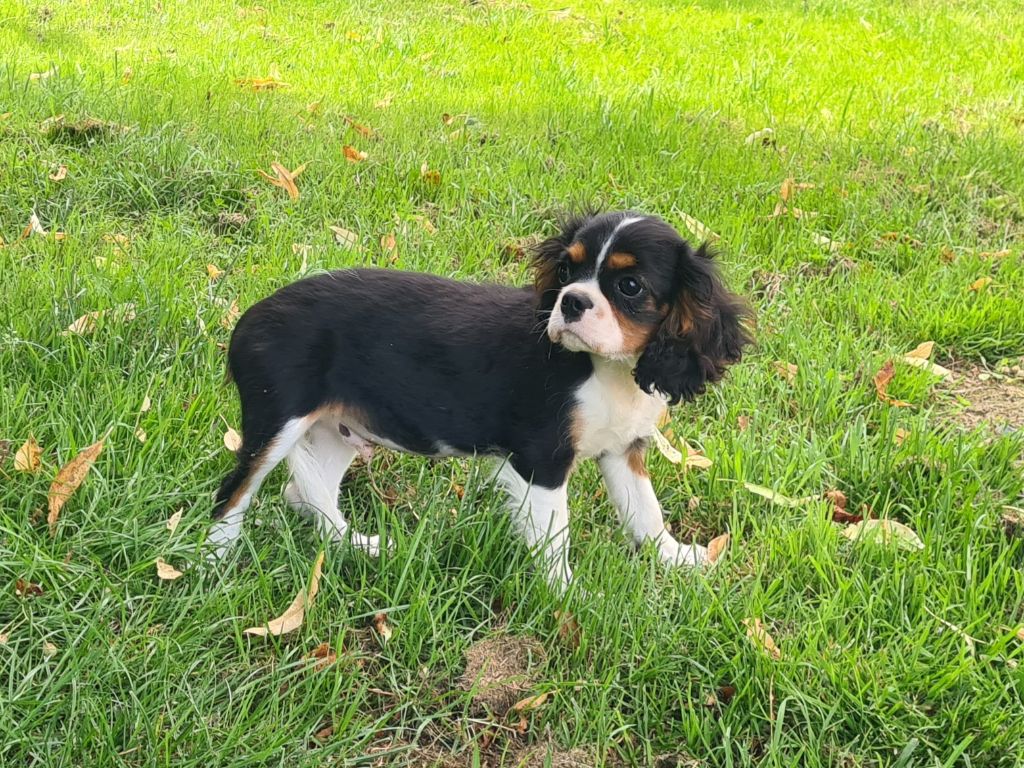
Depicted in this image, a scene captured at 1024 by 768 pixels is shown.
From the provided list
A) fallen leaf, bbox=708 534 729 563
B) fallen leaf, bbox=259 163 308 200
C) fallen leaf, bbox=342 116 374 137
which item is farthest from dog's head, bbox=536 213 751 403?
fallen leaf, bbox=342 116 374 137

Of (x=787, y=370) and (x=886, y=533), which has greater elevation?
(x=886, y=533)

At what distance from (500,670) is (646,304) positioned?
3.20 feet

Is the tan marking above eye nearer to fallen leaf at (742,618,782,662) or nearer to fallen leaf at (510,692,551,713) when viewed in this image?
fallen leaf at (742,618,782,662)

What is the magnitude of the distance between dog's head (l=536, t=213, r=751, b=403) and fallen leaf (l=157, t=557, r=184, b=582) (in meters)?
A: 1.11

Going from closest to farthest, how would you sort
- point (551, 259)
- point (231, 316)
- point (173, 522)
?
point (173, 522) → point (551, 259) → point (231, 316)

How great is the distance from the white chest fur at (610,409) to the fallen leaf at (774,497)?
504 mm

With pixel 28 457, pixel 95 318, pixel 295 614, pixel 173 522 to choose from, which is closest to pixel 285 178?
pixel 95 318

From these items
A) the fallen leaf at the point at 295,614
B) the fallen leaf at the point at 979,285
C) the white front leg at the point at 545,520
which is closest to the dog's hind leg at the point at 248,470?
the fallen leaf at the point at 295,614

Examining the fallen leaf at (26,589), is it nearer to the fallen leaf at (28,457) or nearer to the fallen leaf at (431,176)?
the fallen leaf at (28,457)

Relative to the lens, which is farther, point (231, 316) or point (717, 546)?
point (231, 316)

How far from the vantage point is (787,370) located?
3.78 meters

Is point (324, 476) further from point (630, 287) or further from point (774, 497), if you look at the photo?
point (774, 497)

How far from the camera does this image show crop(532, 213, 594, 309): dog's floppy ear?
270 cm

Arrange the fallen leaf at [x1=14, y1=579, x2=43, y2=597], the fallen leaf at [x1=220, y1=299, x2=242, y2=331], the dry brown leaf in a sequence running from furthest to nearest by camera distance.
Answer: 1. the fallen leaf at [x1=220, y1=299, x2=242, y2=331]
2. the dry brown leaf
3. the fallen leaf at [x1=14, y1=579, x2=43, y2=597]
